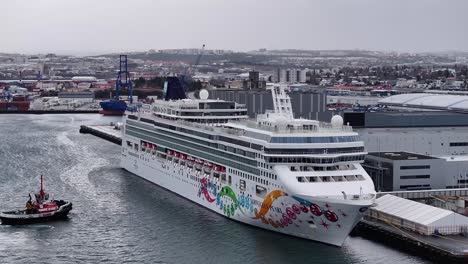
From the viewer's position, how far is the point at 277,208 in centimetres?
1600

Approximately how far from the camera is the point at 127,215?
18.9 metres

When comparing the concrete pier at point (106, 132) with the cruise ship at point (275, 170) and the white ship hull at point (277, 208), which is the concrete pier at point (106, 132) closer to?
the cruise ship at point (275, 170)

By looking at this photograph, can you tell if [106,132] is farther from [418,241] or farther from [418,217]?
[418,241]

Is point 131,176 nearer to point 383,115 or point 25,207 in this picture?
point 25,207

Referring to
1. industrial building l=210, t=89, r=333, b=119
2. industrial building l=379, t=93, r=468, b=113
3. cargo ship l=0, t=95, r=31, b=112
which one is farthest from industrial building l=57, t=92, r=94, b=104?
industrial building l=210, t=89, r=333, b=119

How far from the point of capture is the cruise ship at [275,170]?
15367mm

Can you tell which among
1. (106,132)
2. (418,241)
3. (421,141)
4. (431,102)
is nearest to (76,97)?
(106,132)

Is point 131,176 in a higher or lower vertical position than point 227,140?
lower

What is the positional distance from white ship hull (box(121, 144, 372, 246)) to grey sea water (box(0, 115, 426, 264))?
0.22 m

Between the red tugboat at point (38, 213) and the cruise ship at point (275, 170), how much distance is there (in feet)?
10.9

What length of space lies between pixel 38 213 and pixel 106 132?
20357mm

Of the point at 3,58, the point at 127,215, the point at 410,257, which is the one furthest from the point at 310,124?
the point at 3,58

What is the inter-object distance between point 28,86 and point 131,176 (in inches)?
2265

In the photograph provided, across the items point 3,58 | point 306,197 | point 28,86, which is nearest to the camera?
point 306,197
